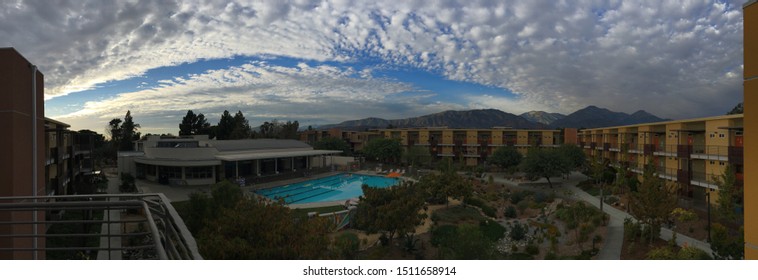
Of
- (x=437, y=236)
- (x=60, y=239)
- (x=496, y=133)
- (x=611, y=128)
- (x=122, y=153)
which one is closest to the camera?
(x=60, y=239)

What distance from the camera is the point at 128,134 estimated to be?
16422 mm

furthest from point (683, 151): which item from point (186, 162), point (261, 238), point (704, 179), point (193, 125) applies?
point (193, 125)

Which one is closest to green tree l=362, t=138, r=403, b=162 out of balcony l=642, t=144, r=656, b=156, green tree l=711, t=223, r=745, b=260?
balcony l=642, t=144, r=656, b=156

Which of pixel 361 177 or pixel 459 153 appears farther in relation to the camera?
pixel 459 153

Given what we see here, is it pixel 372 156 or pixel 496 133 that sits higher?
pixel 496 133

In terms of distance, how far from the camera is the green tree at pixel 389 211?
295 inches

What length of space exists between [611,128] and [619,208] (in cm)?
858

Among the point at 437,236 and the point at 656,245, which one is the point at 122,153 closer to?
the point at 437,236

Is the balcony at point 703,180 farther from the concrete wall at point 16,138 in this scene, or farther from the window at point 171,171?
the window at point 171,171

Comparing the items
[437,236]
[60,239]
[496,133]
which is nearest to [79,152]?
[60,239]

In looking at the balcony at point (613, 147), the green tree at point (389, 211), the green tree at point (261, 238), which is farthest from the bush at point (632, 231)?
the balcony at point (613, 147)

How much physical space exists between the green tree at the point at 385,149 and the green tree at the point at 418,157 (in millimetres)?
1333

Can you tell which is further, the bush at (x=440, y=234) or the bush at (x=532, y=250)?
the bush at (x=440, y=234)

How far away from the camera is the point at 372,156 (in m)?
26.0
